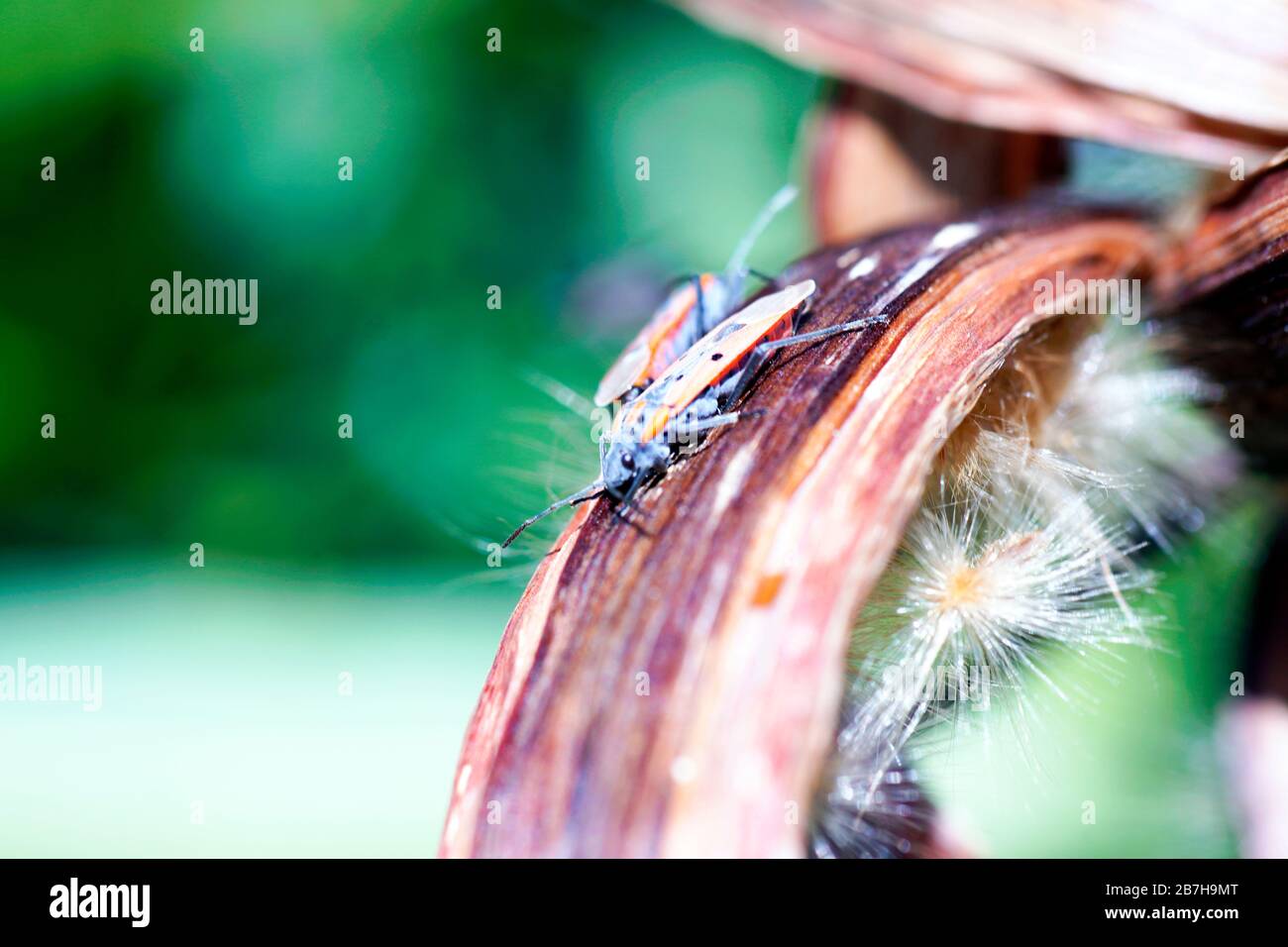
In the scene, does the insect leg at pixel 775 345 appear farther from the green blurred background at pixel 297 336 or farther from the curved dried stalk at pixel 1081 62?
the green blurred background at pixel 297 336

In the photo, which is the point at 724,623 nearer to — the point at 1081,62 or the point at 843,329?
the point at 843,329

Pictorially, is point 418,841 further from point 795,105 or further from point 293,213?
point 795,105
